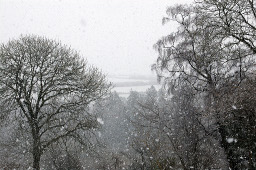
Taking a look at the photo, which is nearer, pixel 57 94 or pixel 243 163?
pixel 243 163

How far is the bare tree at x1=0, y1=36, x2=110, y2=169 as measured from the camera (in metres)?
12.6

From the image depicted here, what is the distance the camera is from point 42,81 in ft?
44.9

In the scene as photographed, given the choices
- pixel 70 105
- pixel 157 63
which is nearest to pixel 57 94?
pixel 70 105

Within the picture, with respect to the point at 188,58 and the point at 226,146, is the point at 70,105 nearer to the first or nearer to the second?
the point at 188,58

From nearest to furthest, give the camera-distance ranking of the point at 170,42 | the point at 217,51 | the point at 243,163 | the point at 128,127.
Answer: the point at 217,51, the point at 243,163, the point at 170,42, the point at 128,127

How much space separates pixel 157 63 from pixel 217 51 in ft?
21.3

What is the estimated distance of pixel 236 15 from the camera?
752 cm

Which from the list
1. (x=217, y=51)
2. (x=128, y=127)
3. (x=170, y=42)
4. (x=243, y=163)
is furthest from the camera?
(x=128, y=127)

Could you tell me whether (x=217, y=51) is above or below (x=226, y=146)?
above

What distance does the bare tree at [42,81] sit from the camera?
1255 cm

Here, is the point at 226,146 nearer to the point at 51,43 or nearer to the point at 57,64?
the point at 57,64

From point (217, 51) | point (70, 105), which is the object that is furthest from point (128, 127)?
point (217, 51)

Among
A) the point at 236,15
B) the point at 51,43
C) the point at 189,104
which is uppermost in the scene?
A: the point at 51,43

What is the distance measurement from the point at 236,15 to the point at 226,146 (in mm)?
6728
